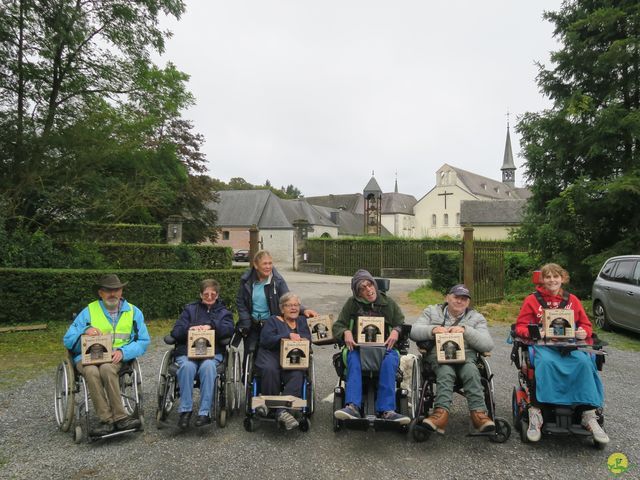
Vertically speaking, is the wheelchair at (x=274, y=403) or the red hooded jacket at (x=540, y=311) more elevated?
the red hooded jacket at (x=540, y=311)

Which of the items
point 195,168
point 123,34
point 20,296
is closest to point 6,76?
point 123,34

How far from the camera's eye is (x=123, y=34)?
12766mm

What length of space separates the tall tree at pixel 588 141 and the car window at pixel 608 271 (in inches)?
120

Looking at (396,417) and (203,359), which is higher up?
(203,359)

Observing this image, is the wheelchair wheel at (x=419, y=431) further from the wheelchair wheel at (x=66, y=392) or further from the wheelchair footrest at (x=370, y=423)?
the wheelchair wheel at (x=66, y=392)

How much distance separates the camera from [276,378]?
4.12m

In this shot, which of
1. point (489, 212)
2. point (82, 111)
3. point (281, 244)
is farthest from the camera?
point (489, 212)

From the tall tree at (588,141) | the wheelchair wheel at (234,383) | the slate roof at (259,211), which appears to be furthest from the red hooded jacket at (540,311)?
the slate roof at (259,211)

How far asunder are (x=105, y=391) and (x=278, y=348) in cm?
145

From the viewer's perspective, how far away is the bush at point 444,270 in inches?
575

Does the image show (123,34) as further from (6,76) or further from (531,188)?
(531,188)

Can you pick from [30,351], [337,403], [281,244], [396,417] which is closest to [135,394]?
[337,403]

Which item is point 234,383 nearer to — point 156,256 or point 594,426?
point 594,426

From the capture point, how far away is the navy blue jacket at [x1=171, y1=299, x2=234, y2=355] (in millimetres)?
4297
